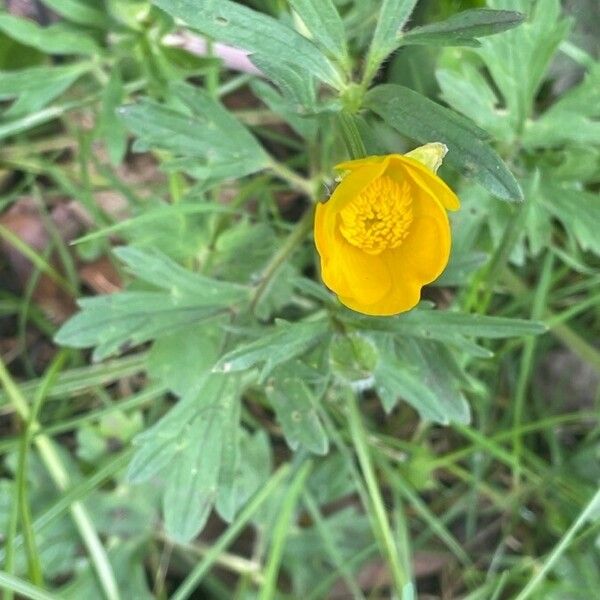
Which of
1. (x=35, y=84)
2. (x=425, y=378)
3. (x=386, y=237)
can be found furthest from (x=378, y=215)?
(x=35, y=84)

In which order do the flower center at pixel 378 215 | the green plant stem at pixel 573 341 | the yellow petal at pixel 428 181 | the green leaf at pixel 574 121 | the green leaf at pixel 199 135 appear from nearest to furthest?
the yellow petal at pixel 428 181
the flower center at pixel 378 215
the green leaf at pixel 199 135
the green leaf at pixel 574 121
the green plant stem at pixel 573 341

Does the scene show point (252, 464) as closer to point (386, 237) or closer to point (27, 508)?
point (27, 508)

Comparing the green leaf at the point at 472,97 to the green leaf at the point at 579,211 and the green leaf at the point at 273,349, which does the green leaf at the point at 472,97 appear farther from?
the green leaf at the point at 273,349

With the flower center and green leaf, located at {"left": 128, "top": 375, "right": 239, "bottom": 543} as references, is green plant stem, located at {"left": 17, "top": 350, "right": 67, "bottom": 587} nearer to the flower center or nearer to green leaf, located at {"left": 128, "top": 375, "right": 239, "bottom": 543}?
green leaf, located at {"left": 128, "top": 375, "right": 239, "bottom": 543}

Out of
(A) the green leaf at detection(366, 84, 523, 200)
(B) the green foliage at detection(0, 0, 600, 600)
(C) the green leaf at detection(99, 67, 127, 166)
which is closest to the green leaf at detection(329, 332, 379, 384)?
(B) the green foliage at detection(0, 0, 600, 600)

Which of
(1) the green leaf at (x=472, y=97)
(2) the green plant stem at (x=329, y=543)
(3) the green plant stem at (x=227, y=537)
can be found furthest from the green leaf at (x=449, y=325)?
(2) the green plant stem at (x=329, y=543)

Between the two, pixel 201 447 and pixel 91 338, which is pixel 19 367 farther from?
pixel 201 447
